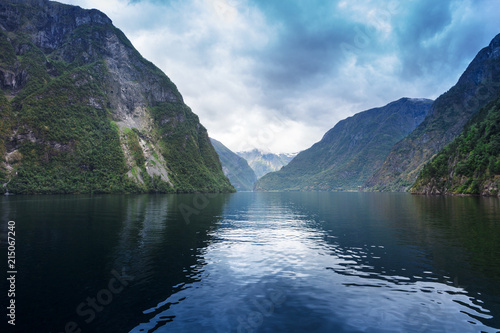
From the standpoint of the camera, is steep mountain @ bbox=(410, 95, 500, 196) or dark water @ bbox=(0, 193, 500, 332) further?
steep mountain @ bbox=(410, 95, 500, 196)

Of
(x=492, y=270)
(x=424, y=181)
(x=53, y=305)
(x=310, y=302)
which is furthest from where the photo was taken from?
(x=424, y=181)

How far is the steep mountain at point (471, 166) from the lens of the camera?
12179 centimetres

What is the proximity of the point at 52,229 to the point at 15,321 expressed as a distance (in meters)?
31.2

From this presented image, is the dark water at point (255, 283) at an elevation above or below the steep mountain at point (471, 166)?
below

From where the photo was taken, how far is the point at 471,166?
137125mm

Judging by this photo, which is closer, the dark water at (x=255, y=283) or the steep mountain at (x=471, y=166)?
the dark water at (x=255, y=283)

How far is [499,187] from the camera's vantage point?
113 m

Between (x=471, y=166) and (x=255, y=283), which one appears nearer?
(x=255, y=283)

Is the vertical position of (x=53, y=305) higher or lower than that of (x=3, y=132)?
lower

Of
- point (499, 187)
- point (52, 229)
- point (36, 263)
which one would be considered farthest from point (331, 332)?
point (499, 187)

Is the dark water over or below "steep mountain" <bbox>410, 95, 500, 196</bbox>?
below

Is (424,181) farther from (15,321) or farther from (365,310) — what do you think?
(15,321)

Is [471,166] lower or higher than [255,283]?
higher

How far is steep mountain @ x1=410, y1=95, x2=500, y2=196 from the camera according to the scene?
4795 inches
